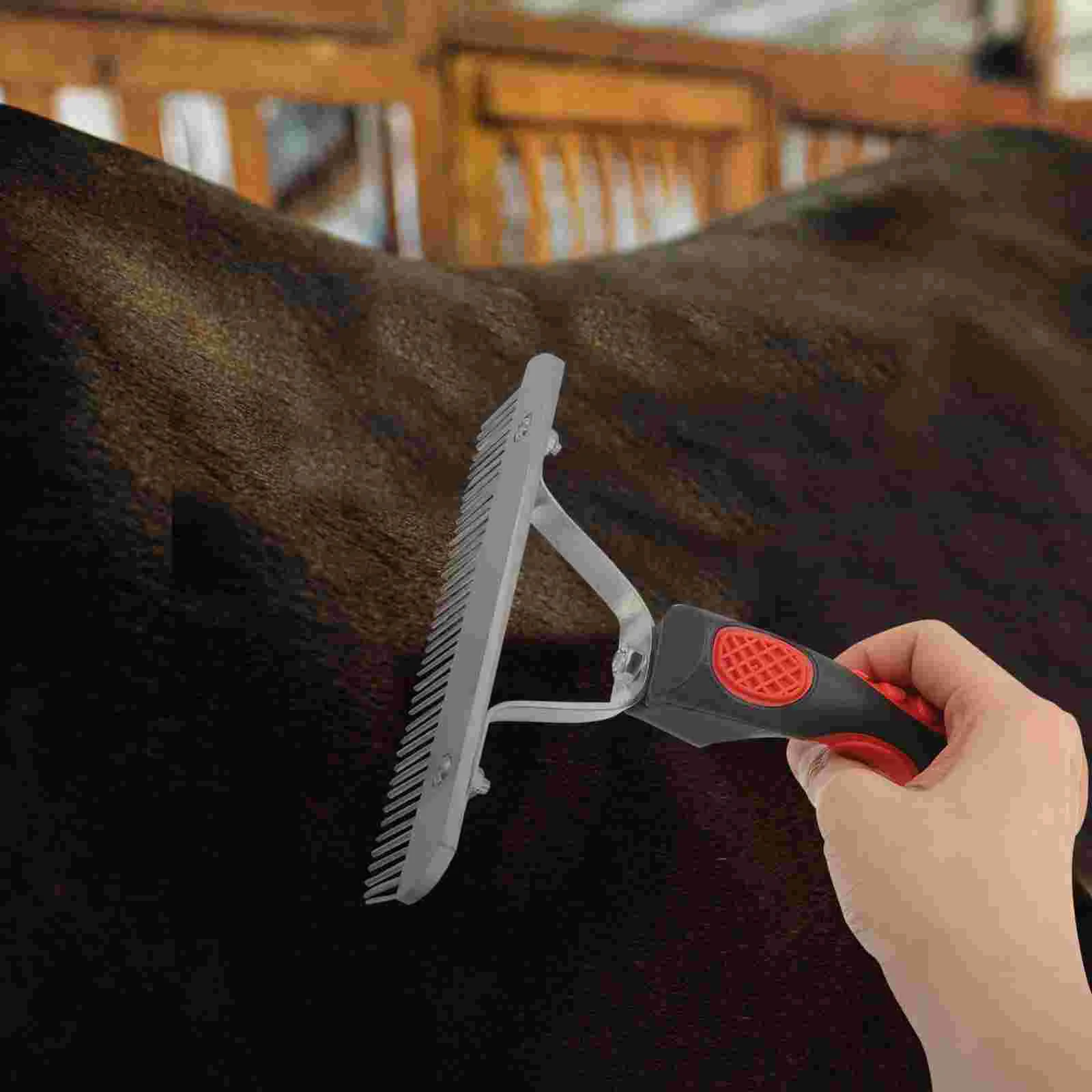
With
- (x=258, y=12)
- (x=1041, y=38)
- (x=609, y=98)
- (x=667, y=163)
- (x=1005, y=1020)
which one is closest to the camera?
(x=1005, y=1020)

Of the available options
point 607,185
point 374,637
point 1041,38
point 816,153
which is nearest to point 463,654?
point 374,637

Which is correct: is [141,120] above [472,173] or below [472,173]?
above

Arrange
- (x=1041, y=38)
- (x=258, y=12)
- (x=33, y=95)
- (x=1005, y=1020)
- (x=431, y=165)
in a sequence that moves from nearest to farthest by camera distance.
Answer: (x=1005, y=1020) < (x=33, y=95) < (x=258, y=12) < (x=431, y=165) < (x=1041, y=38)

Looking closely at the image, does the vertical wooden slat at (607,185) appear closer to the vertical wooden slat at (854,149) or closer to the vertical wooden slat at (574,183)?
the vertical wooden slat at (574,183)

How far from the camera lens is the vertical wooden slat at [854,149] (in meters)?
1.72

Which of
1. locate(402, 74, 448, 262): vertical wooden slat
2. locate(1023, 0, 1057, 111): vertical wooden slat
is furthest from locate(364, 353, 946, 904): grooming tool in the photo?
locate(1023, 0, 1057, 111): vertical wooden slat

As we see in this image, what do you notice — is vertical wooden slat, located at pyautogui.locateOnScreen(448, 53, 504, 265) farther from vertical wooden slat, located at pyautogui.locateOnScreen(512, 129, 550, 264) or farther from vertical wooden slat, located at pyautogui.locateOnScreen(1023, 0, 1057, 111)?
vertical wooden slat, located at pyautogui.locateOnScreen(1023, 0, 1057, 111)

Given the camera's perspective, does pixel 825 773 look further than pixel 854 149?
No

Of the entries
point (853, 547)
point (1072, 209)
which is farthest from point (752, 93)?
point (853, 547)

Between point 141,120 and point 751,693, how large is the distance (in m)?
0.94

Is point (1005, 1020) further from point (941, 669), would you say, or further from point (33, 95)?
point (33, 95)

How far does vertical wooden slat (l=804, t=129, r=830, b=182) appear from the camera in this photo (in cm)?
169

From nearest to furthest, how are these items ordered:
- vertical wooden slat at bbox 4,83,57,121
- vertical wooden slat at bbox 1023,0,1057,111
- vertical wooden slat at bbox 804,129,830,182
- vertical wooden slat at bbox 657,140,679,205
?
vertical wooden slat at bbox 4,83,57,121
vertical wooden slat at bbox 657,140,679,205
vertical wooden slat at bbox 804,129,830,182
vertical wooden slat at bbox 1023,0,1057,111

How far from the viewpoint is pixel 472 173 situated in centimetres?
132
